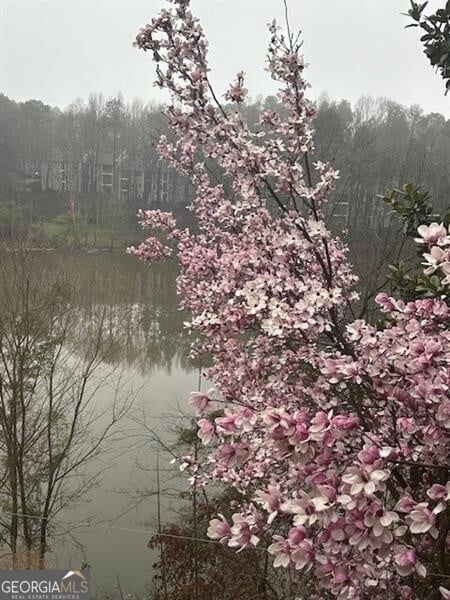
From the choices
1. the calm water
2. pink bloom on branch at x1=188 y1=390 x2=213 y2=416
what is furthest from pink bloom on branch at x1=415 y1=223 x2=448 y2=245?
the calm water

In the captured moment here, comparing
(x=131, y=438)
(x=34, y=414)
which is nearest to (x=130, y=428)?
(x=131, y=438)

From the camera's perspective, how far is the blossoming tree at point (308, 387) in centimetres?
132

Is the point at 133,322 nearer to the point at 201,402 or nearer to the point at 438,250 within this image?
the point at 201,402

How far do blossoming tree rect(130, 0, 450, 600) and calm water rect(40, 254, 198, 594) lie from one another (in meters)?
2.22

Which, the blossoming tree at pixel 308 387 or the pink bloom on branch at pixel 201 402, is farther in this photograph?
the pink bloom on branch at pixel 201 402

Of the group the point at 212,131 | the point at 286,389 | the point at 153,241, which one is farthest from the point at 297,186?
the point at 153,241

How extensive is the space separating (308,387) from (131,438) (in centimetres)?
742

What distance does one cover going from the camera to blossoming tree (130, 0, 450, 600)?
132cm

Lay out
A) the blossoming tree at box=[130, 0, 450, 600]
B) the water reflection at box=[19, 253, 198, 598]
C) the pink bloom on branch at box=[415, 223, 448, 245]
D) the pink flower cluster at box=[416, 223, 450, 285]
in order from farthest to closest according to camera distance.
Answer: the water reflection at box=[19, 253, 198, 598]
the pink bloom on branch at box=[415, 223, 448, 245]
the pink flower cluster at box=[416, 223, 450, 285]
the blossoming tree at box=[130, 0, 450, 600]

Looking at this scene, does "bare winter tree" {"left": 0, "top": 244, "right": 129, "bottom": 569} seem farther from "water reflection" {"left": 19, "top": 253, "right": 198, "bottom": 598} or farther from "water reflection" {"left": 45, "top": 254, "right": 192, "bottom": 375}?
"water reflection" {"left": 45, "top": 254, "right": 192, "bottom": 375}

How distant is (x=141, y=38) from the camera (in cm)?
262

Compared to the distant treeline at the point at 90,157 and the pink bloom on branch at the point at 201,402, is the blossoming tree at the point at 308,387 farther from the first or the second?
the distant treeline at the point at 90,157

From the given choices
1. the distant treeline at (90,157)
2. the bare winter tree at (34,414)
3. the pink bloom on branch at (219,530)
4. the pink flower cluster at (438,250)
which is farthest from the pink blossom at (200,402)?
the distant treeline at (90,157)

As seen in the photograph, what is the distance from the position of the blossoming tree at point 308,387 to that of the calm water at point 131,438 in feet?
7.30
